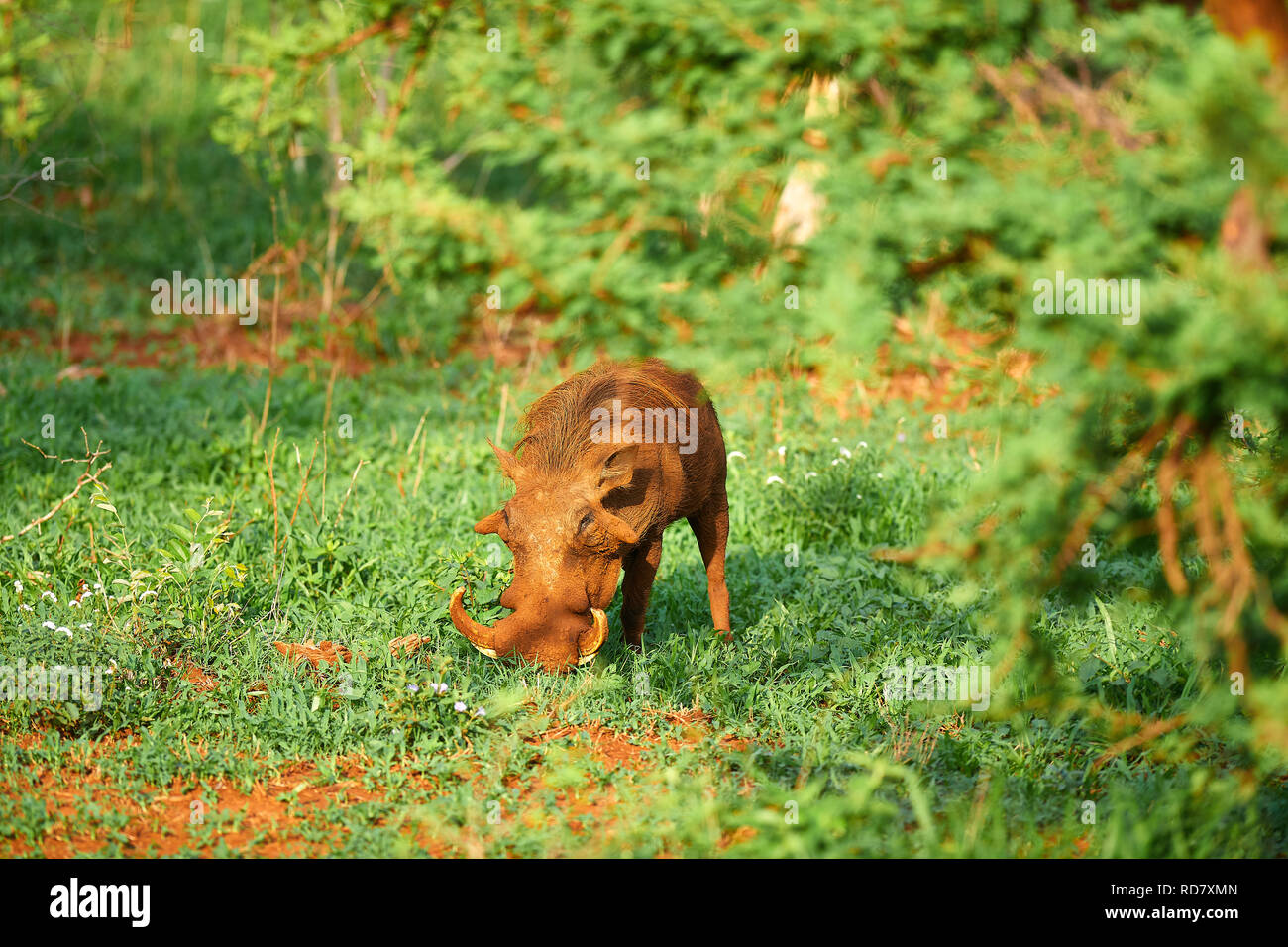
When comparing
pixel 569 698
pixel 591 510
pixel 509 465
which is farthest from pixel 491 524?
pixel 569 698

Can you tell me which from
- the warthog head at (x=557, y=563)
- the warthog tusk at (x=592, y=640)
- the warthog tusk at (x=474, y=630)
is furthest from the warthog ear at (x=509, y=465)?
the warthog tusk at (x=592, y=640)

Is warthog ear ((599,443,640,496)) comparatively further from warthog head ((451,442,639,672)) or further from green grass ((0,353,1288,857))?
green grass ((0,353,1288,857))

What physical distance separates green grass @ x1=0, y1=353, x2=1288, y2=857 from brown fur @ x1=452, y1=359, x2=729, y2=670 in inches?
12.7

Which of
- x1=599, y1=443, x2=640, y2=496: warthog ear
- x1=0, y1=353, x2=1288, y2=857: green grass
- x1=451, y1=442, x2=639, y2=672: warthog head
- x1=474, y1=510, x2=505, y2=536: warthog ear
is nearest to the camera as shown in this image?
x1=0, y1=353, x2=1288, y2=857: green grass

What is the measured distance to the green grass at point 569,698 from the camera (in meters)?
Result: 3.76

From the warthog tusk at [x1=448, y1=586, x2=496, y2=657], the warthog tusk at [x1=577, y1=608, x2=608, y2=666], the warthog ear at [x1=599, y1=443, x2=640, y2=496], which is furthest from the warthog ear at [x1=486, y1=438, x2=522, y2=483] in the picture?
the warthog tusk at [x1=577, y1=608, x2=608, y2=666]

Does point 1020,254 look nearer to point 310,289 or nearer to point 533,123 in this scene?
point 533,123

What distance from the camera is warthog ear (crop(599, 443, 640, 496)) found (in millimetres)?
4553

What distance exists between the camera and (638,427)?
486 cm

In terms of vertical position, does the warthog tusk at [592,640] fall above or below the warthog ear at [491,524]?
below

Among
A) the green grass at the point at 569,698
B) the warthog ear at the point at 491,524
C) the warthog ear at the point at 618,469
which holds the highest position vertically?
the warthog ear at the point at 618,469

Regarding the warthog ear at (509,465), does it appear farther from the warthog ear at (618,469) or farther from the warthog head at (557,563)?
the warthog ear at (618,469)
